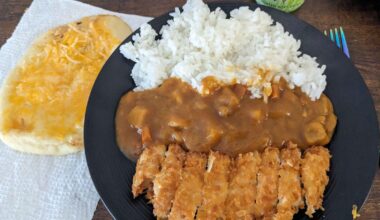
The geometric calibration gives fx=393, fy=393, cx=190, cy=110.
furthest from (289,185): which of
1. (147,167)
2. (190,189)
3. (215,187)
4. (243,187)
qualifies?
(147,167)

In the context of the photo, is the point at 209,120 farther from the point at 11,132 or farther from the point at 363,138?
the point at 11,132

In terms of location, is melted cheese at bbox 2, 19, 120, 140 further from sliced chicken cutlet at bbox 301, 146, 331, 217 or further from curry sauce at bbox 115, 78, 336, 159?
sliced chicken cutlet at bbox 301, 146, 331, 217

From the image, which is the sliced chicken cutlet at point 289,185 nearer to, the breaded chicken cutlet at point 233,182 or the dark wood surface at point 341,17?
the breaded chicken cutlet at point 233,182

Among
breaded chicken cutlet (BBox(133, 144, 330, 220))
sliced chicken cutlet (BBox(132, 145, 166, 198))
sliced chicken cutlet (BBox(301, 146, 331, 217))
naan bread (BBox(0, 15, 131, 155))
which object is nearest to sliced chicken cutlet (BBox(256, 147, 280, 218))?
breaded chicken cutlet (BBox(133, 144, 330, 220))

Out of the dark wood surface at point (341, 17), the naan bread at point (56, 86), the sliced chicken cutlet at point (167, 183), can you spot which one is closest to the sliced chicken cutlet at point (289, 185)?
the sliced chicken cutlet at point (167, 183)

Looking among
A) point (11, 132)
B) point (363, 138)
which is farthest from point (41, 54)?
point (363, 138)
